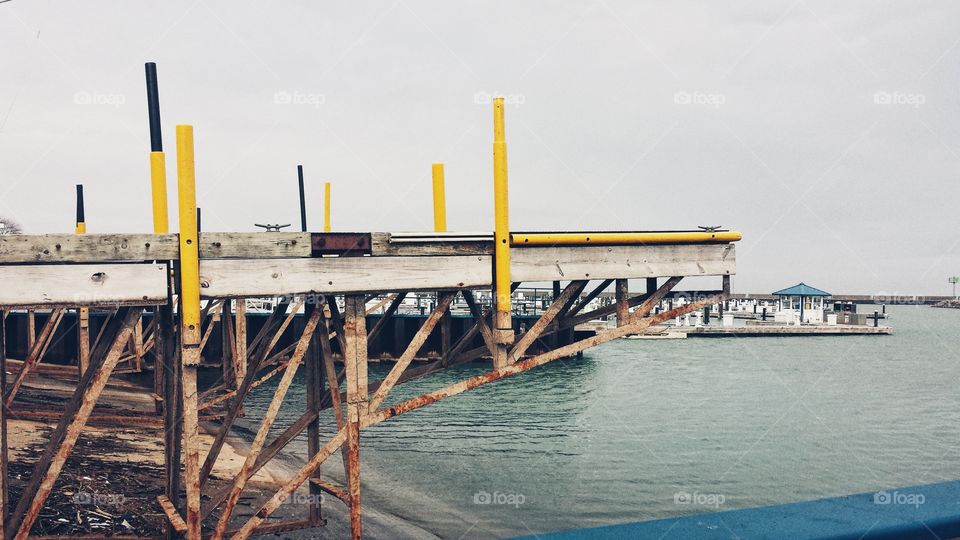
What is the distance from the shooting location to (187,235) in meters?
7.51

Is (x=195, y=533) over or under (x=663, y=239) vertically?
under

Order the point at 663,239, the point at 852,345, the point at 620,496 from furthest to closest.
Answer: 1. the point at 852,345
2. the point at 620,496
3. the point at 663,239

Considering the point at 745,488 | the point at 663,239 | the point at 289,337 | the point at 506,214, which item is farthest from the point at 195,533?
the point at 289,337

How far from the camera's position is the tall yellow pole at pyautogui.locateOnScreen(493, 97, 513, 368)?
873cm

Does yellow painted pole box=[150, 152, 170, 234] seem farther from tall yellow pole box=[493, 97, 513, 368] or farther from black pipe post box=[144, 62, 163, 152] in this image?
tall yellow pole box=[493, 97, 513, 368]

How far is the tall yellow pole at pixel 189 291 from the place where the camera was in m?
7.46

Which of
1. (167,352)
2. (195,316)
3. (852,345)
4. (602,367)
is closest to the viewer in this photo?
(195,316)

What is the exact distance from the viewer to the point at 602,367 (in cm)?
5525

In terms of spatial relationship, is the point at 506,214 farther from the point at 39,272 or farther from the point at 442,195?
the point at 39,272

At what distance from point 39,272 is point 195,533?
10.1ft

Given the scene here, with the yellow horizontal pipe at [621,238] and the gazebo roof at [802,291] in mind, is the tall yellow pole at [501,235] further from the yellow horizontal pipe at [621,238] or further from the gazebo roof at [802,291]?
the gazebo roof at [802,291]

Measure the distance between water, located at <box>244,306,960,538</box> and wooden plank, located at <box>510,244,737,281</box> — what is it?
26.0 ft

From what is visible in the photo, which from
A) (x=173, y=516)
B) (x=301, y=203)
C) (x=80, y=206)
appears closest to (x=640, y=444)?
(x=301, y=203)

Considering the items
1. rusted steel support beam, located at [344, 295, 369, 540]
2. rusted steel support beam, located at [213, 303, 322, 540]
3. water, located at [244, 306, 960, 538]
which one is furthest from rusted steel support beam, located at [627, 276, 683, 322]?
water, located at [244, 306, 960, 538]
